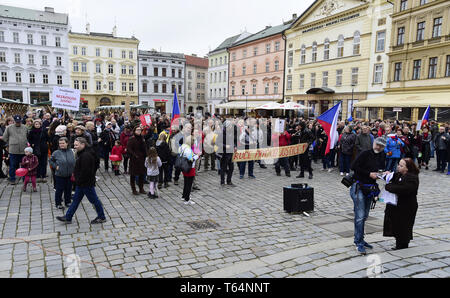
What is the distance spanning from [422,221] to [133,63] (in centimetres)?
6425

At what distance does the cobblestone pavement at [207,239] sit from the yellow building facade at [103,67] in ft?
175

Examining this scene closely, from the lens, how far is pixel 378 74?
31594 mm

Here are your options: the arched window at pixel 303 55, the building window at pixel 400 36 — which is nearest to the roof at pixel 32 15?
the arched window at pixel 303 55

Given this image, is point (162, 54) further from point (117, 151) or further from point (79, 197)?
point (79, 197)

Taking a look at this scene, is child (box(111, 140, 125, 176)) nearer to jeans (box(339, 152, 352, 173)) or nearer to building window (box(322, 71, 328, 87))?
jeans (box(339, 152, 352, 173))

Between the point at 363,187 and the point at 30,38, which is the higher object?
the point at 30,38

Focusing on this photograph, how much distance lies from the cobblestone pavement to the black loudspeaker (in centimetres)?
23

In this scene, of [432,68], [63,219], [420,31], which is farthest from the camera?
[420,31]

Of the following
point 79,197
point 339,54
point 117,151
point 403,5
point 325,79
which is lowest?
point 79,197

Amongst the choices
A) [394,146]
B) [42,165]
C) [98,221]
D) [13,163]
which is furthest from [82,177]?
[394,146]

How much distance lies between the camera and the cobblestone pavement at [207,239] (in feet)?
15.3

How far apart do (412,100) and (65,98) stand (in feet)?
83.1
